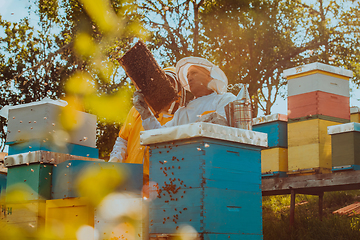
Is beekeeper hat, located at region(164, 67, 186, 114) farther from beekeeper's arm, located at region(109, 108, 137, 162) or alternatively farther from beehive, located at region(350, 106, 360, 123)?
beehive, located at region(350, 106, 360, 123)

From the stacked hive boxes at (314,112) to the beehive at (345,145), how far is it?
28 centimetres

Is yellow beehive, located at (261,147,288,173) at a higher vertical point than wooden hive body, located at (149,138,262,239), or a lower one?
higher

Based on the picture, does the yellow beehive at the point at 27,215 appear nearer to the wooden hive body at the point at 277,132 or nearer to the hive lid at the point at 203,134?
the hive lid at the point at 203,134

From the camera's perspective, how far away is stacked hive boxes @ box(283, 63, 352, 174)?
4344mm

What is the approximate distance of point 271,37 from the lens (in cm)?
1171

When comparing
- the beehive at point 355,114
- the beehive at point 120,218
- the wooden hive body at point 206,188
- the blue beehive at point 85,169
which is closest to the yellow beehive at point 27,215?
the blue beehive at point 85,169

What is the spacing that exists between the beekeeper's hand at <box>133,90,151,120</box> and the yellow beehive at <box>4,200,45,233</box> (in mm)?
919

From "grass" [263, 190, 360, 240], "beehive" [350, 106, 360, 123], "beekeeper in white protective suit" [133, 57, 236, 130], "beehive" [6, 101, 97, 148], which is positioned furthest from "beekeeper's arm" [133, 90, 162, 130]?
"beehive" [350, 106, 360, 123]

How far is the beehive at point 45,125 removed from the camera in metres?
2.79

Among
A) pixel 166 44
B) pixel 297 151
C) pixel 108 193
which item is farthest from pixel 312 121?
pixel 166 44

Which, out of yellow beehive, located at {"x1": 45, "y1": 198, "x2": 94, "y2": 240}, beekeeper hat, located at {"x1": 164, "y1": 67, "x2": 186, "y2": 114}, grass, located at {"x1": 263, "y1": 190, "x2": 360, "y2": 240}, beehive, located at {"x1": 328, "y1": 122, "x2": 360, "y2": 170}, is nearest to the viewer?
yellow beehive, located at {"x1": 45, "y1": 198, "x2": 94, "y2": 240}

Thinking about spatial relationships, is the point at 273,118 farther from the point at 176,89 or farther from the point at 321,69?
the point at 176,89

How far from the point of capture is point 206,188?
1.74m

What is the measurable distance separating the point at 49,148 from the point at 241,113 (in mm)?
1480
